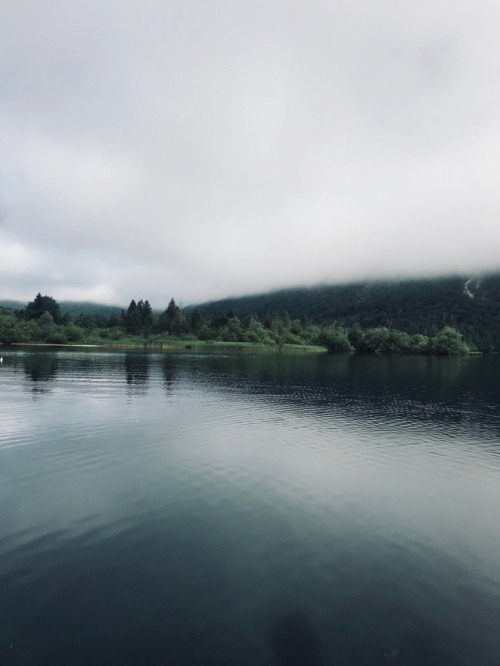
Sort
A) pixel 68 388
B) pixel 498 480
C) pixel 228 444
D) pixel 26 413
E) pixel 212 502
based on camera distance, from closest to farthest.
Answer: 1. pixel 212 502
2. pixel 498 480
3. pixel 228 444
4. pixel 26 413
5. pixel 68 388

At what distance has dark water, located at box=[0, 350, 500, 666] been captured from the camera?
14531 millimetres

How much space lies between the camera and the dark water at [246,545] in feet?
47.7

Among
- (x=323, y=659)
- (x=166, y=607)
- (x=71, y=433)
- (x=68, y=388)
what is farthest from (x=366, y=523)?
(x=68, y=388)

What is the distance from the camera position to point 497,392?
91.7 meters

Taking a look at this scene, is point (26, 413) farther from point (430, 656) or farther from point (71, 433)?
point (430, 656)

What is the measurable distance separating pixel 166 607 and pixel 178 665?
2.98 meters

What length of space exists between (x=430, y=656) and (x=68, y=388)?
7665cm

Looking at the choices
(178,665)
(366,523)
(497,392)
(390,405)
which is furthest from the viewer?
(497,392)

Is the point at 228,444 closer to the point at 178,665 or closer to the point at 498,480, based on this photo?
the point at 498,480

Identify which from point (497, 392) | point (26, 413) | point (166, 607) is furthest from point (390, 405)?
point (166, 607)

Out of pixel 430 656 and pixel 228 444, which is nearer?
pixel 430 656

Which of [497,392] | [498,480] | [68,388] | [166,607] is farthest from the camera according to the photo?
[497,392]

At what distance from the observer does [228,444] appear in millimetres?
42219

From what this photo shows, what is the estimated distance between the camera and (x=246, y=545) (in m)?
21.1
